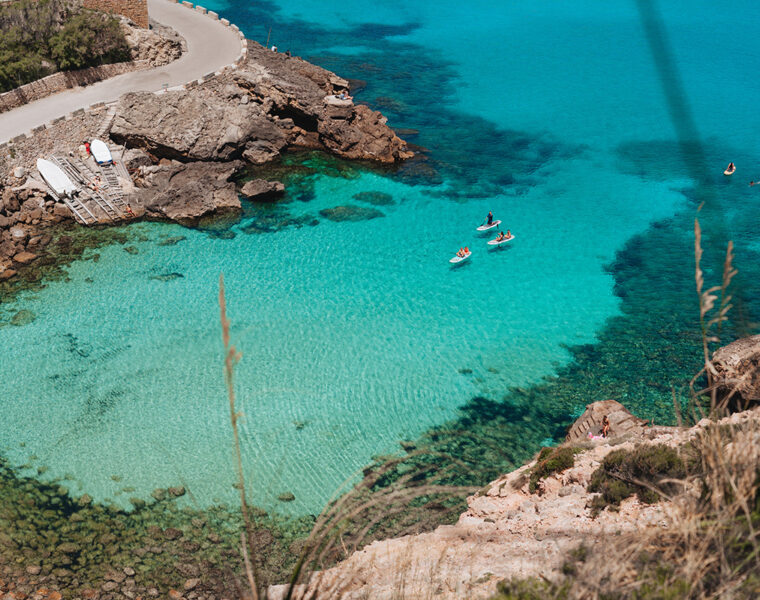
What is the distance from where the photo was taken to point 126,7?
143 ft

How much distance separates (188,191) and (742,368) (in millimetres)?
26552

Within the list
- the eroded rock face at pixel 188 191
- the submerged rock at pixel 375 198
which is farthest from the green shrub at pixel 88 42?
the submerged rock at pixel 375 198

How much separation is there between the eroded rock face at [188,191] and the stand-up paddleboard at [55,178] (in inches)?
131

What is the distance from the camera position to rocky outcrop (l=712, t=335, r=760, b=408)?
18.6 m

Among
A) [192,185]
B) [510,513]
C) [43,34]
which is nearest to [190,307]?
[192,185]

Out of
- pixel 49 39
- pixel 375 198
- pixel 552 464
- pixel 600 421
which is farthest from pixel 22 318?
pixel 600 421

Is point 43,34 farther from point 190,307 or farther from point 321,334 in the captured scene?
point 321,334

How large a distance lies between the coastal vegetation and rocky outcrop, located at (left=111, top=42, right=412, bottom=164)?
4.74m

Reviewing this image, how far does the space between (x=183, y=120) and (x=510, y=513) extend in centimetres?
3084

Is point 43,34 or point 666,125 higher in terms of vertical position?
point 43,34

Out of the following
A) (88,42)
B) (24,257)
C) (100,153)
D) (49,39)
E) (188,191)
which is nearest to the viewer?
(24,257)

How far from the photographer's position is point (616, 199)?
3894 centimetres

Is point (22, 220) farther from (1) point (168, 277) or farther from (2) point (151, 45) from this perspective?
(2) point (151, 45)

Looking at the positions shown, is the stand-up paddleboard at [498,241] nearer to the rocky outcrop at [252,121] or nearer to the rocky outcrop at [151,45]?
the rocky outcrop at [252,121]
